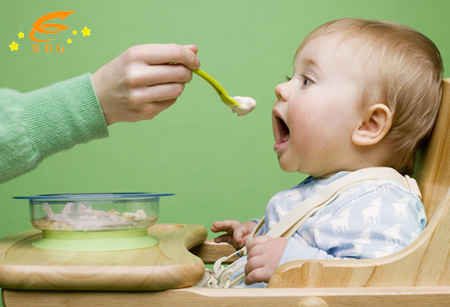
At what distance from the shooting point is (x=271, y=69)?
5.43 feet

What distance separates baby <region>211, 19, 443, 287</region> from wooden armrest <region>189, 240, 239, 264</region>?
22 centimetres

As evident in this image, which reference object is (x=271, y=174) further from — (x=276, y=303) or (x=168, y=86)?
(x=276, y=303)

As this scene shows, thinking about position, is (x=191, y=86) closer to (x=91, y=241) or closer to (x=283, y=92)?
(x=283, y=92)

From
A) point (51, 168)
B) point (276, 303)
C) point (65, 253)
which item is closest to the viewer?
point (276, 303)

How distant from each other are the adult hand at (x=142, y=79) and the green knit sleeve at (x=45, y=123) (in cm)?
2

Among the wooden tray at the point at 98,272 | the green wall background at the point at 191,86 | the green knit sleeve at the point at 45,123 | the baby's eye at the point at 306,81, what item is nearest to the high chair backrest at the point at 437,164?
the baby's eye at the point at 306,81

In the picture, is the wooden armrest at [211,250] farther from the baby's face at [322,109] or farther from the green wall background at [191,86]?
the green wall background at [191,86]

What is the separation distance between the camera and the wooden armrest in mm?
1099

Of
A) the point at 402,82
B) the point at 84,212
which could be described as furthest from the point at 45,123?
the point at 402,82

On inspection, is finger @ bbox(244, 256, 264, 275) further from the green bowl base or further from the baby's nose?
the baby's nose

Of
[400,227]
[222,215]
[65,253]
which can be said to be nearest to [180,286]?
[65,253]

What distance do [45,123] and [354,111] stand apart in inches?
17.4

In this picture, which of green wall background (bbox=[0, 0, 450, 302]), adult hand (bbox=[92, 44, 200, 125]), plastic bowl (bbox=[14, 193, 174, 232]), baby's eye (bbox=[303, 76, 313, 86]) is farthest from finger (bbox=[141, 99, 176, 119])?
green wall background (bbox=[0, 0, 450, 302])

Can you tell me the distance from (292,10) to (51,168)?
840 mm
